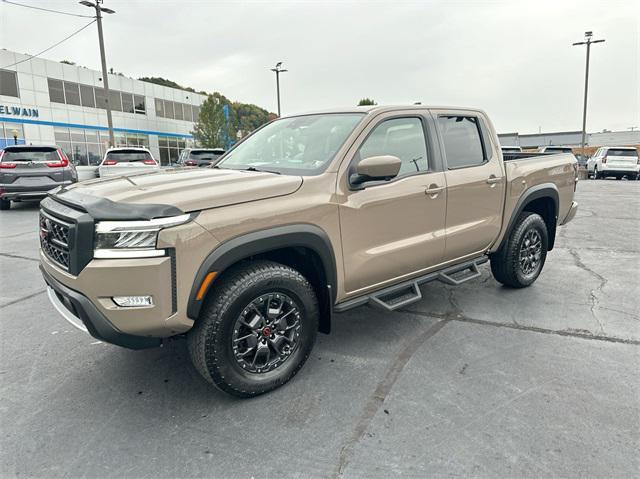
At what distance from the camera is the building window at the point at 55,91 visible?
109 feet

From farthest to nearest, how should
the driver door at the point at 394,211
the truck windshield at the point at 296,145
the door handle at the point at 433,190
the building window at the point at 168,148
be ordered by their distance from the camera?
1. the building window at the point at 168,148
2. the door handle at the point at 433,190
3. the truck windshield at the point at 296,145
4. the driver door at the point at 394,211

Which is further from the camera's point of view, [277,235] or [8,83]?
[8,83]

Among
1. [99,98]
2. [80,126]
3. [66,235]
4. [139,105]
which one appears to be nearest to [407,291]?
[66,235]

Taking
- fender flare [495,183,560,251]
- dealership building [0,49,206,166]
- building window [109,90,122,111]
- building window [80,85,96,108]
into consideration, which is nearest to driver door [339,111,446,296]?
fender flare [495,183,560,251]

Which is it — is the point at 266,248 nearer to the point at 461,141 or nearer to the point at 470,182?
the point at 470,182

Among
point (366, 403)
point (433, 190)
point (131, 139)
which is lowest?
point (366, 403)

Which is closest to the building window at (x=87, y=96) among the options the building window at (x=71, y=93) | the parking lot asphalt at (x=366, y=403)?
the building window at (x=71, y=93)

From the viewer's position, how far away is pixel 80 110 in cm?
3544

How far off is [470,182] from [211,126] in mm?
42500

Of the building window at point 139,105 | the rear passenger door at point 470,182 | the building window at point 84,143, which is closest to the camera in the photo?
the rear passenger door at point 470,182

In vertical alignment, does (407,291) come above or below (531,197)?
below

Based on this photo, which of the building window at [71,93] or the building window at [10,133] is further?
the building window at [71,93]

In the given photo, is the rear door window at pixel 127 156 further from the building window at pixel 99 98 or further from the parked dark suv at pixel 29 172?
the building window at pixel 99 98

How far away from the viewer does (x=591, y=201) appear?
43.1 ft
